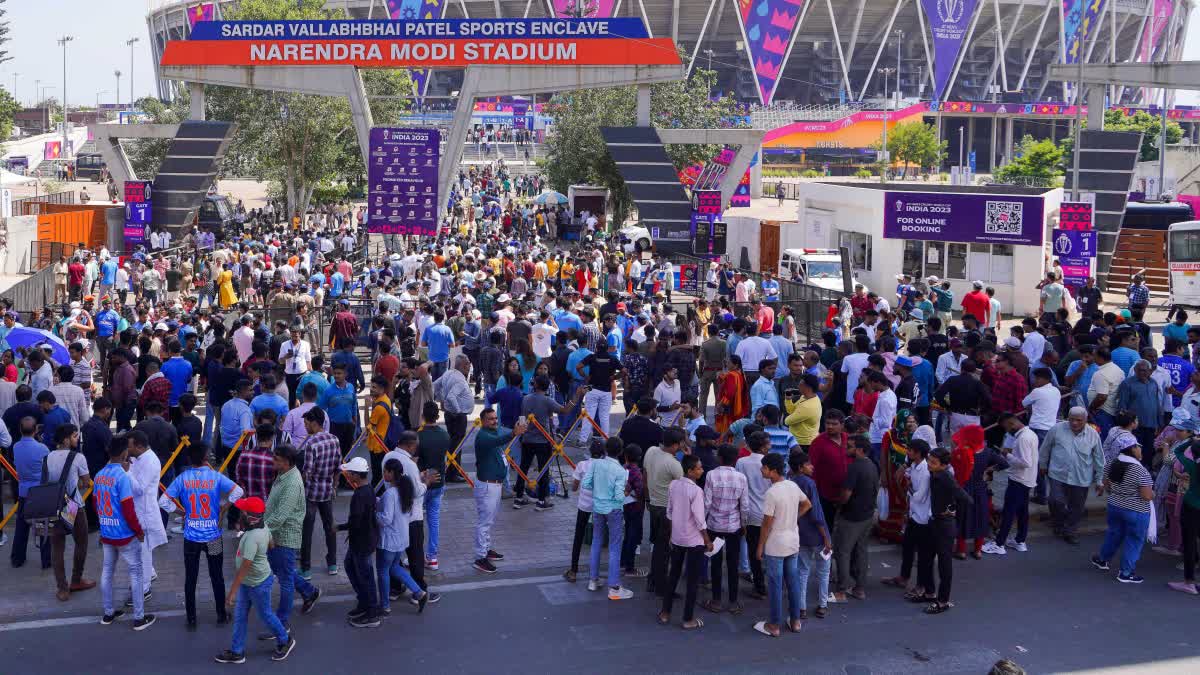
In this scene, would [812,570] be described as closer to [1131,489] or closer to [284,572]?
[1131,489]

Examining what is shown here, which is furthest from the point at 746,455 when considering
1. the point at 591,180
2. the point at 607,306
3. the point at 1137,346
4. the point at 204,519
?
the point at 591,180

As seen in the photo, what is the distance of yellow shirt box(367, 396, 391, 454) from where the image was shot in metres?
12.1

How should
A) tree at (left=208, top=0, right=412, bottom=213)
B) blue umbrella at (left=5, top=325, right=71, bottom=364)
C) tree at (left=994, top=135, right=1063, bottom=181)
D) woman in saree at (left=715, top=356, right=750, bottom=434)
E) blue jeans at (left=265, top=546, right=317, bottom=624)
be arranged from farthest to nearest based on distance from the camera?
tree at (left=994, top=135, right=1063, bottom=181)
tree at (left=208, top=0, right=412, bottom=213)
blue umbrella at (left=5, top=325, right=71, bottom=364)
woman in saree at (left=715, top=356, right=750, bottom=434)
blue jeans at (left=265, top=546, right=317, bottom=624)

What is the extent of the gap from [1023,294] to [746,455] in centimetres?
1908

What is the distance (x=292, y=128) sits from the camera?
45281mm

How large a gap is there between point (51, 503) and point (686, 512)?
16.8 feet

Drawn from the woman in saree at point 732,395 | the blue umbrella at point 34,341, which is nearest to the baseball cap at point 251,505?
the woman in saree at point 732,395

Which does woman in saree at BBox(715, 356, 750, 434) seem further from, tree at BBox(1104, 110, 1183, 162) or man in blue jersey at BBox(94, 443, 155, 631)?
tree at BBox(1104, 110, 1183, 162)

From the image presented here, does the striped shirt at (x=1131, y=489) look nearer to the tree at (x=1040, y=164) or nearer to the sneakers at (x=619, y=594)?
the sneakers at (x=619, y=594)

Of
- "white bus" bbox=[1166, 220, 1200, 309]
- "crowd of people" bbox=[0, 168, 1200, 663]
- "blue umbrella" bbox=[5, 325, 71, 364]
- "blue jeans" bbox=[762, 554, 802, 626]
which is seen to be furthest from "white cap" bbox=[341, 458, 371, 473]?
"white bus" bbox=[1166, 220, 1200, 309]

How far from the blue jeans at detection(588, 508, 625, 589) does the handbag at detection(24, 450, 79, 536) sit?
167 inches

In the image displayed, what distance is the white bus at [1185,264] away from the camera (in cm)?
3014

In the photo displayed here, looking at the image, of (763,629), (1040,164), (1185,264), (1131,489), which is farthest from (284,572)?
(1040,164)

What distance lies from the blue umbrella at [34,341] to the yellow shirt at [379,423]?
498 centimetres
